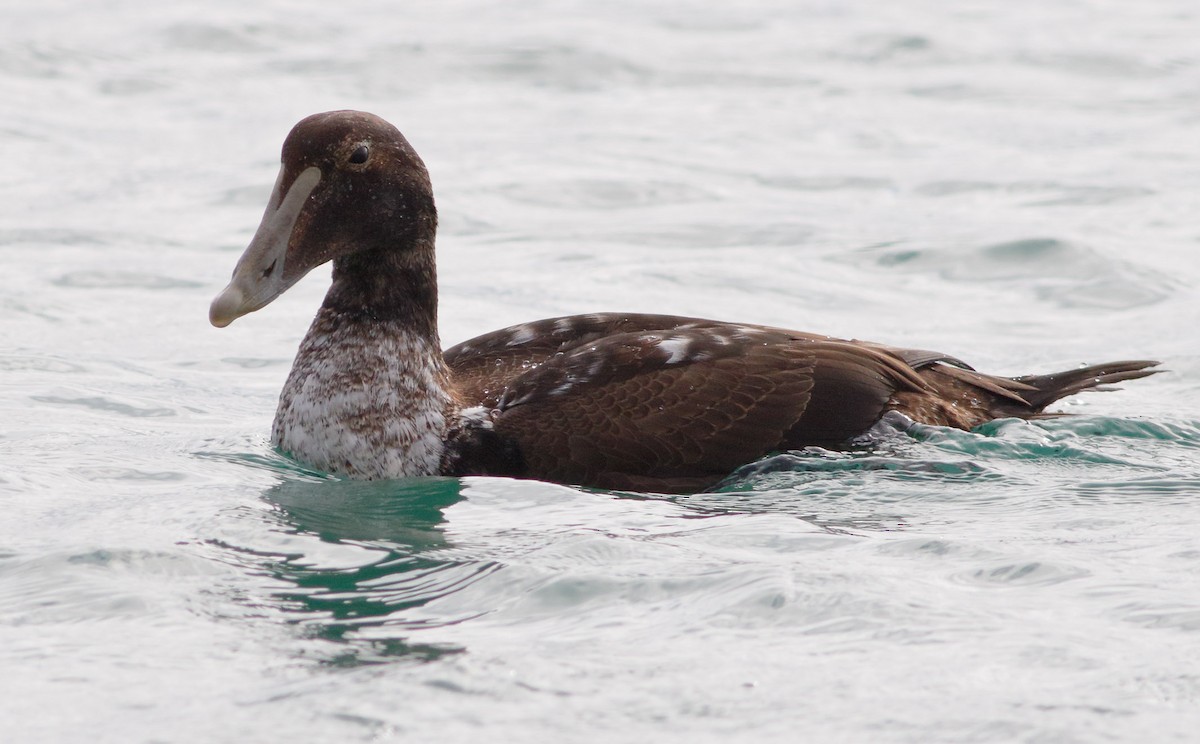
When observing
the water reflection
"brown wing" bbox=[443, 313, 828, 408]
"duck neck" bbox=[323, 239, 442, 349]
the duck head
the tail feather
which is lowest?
the water reflection

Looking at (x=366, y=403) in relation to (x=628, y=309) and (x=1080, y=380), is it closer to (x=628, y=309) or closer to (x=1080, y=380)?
(x=1080, y=380)

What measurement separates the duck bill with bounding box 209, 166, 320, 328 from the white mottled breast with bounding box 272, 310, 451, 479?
0.37 metres

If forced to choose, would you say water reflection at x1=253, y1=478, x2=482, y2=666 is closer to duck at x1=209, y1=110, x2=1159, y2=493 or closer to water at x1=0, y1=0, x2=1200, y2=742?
water at x1=0, y1=0, x2=1200, y2=742

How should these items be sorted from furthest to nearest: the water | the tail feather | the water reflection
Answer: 1. the tail feather
2. the water reflection
3. the water

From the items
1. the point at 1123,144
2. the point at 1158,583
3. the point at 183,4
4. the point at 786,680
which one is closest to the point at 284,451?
the point at 786,680

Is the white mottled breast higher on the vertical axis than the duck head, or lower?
lower

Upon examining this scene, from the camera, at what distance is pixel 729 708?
457 centimetres

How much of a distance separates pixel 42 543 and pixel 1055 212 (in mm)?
8416

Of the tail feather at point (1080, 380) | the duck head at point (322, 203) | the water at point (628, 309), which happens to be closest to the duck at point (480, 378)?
the duck head at point (322, 203)

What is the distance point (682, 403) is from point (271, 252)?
1.66 meters

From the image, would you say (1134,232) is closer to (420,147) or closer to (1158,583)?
(420,147)

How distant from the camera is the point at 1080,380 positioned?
24.2 ft

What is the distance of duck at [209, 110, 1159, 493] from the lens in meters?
6.45

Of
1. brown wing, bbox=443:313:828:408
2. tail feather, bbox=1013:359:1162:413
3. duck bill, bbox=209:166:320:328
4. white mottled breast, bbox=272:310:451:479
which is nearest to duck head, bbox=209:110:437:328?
duck bill, bbox=209:166:320:328
